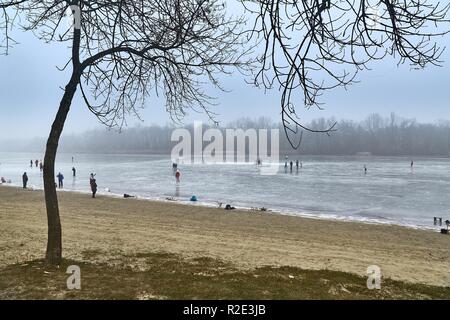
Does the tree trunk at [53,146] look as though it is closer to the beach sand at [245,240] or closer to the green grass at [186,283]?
the green grass at [186,283]

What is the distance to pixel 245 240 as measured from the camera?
15.0 m

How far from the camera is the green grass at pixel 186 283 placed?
564 cm

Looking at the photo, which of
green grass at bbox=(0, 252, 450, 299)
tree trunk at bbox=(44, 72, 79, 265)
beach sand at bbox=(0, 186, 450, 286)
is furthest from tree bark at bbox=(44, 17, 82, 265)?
beach sand at bbox=(0, 186, 450, 286)

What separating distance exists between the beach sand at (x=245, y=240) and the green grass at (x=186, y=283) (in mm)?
1138

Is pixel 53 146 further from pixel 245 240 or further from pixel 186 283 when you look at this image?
pixel 245 240

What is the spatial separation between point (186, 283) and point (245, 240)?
8.95 meters

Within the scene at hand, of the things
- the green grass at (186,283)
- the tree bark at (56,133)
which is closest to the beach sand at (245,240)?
the green grass at (186,283)

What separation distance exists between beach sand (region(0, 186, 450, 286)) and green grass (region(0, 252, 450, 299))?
1.14 m

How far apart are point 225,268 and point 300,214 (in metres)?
18.1

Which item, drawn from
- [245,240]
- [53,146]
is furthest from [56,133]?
[245,240]

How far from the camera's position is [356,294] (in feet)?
20.1

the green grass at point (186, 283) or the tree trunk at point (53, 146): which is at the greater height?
the tree trunk at point (53, 146)

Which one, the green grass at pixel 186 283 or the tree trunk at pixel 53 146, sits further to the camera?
the tree trunk at pixel 53 146
